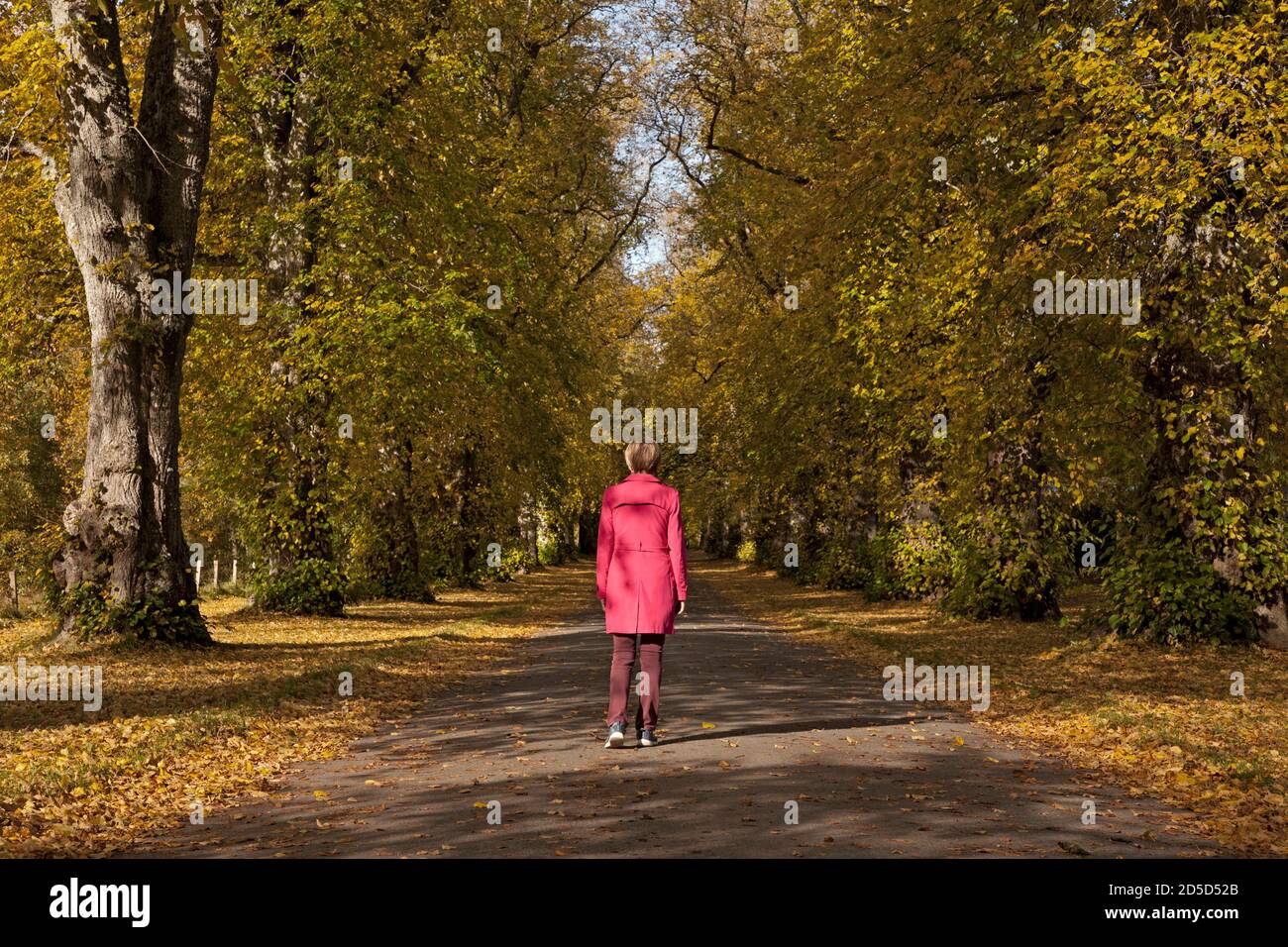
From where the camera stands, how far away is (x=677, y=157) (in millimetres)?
39281

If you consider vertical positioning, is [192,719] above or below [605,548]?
below

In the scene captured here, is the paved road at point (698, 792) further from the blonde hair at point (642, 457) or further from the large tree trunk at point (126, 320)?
the large tree trunk at point (126, 320)

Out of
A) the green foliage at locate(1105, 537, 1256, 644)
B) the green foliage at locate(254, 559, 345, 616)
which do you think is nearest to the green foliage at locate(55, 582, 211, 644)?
the green foliage at locate(254, 559, 345, 616)

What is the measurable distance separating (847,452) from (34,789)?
1003 inches

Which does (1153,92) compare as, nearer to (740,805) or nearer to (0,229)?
(740,805)

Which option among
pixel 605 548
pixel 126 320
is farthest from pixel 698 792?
pixel 126 320

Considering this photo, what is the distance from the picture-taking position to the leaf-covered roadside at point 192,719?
7.42 m

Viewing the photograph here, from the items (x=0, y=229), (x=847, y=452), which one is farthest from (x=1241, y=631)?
(x=0, y=229)

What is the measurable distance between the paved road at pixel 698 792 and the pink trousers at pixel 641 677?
297mm

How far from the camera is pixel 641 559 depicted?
30.5 ft

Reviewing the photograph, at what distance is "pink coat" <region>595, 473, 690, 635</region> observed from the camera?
9164mm

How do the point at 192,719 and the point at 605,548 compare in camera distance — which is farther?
the point at 192,719

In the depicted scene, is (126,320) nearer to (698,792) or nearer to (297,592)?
(297,592)

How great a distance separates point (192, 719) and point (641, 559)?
431 centimetres
